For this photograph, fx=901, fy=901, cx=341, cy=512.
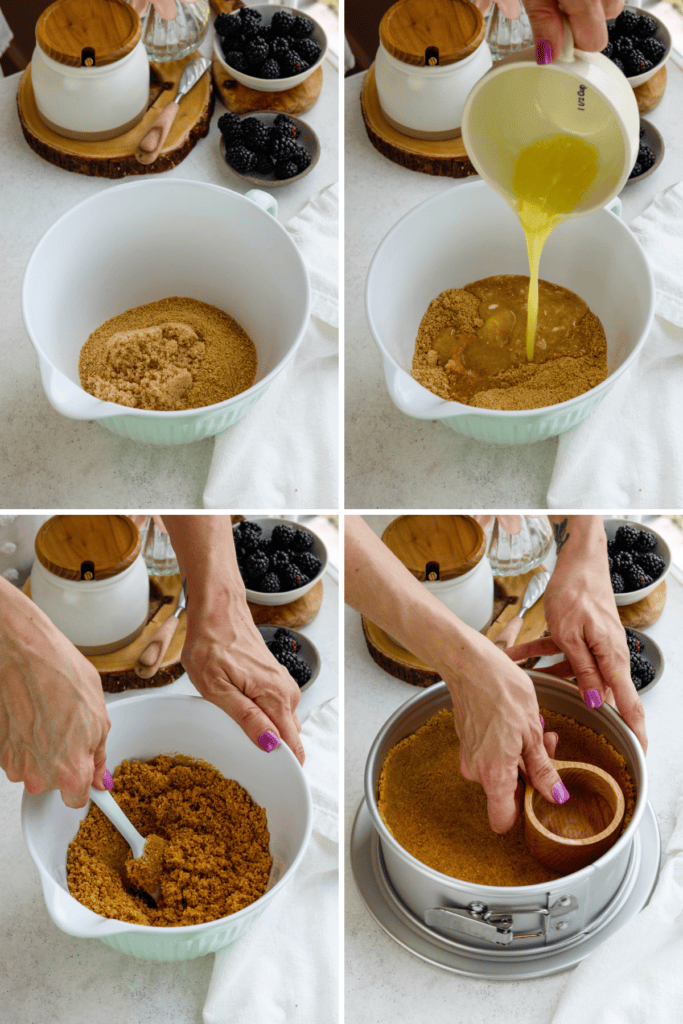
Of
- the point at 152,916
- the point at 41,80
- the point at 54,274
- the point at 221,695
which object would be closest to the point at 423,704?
the point at 221,695

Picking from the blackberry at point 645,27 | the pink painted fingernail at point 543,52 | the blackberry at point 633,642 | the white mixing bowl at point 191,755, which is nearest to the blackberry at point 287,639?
the white mixing bowl at point 191,755

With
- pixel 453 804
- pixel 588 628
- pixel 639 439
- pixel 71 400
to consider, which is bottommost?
pixel 453 804

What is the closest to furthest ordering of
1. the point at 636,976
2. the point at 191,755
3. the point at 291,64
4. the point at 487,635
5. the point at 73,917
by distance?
1. the point at 73,917
2. the point at 636,976
3. the point at 191,755
4. the point at 487,635
5. the point at 291,64

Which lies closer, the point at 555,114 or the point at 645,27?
the point at 555,114

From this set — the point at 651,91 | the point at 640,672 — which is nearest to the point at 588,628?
the point at 640,672

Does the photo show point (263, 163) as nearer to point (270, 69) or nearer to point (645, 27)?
point (270, 69)
